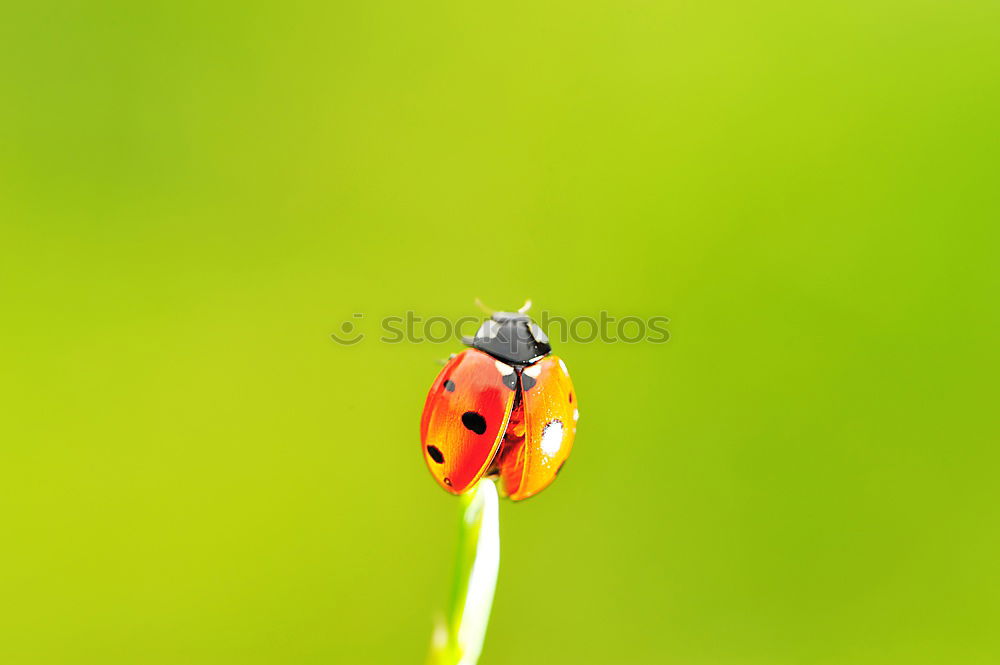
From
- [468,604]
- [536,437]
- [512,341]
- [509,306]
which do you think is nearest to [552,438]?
[536,437]

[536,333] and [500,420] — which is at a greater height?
[536,333]

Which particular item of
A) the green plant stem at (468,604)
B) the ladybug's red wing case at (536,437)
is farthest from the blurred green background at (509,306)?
the green plant stem at (468,604)

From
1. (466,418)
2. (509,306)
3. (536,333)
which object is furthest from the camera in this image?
(509,306)

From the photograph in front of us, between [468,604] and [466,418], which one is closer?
[468,604]

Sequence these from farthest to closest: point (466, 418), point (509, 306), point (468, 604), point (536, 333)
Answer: point (509, 306) < point (536, 333) < point (466, 418) < point (468, 604)

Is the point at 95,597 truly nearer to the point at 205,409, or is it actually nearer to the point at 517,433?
the point at 205,409

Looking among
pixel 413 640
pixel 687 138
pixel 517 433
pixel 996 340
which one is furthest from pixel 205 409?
pixel 996 340

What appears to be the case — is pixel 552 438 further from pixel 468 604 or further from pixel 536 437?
pixel 468 604

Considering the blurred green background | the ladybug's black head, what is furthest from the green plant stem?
the blurred green background
